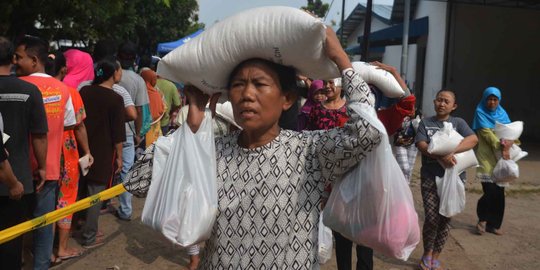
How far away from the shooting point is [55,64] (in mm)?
3967

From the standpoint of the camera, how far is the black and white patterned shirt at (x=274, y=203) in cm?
167

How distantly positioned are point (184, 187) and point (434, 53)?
49.5ft

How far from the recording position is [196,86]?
5.97ft

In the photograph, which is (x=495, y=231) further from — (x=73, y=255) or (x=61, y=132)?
(x=61, y=132)

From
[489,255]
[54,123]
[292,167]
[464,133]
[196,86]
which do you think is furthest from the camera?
[489,255]

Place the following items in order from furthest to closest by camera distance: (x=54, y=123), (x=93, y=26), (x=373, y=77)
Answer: (x=93, y=26)
(x=54, y=123)
(x=373, y=77)

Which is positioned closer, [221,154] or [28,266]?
A: [221,154]

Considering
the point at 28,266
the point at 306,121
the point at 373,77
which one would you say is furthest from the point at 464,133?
the point at 28,266


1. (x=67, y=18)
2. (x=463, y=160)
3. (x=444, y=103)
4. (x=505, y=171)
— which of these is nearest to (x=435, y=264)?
(x=463, y=160)

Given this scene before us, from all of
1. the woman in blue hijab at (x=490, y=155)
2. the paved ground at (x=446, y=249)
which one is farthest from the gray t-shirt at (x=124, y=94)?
the woman in blue hijab at (x=490, y=155)

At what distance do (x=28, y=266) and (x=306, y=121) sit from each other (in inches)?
103

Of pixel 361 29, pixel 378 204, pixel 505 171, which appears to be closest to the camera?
pixel 378 204

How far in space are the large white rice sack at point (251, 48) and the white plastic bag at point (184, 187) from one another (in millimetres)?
173

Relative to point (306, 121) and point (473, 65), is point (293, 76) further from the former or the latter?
point (473, 65)
